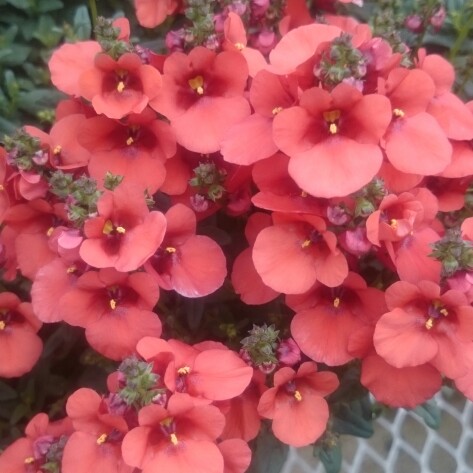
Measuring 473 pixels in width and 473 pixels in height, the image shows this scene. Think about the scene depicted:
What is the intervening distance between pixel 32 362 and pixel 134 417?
0.20 meters

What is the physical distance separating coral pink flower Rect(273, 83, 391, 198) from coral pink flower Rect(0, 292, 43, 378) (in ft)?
1.17

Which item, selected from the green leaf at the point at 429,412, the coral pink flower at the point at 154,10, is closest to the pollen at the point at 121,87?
the coral pink flower at the point at 154,10

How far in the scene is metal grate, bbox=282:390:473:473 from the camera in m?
1.06

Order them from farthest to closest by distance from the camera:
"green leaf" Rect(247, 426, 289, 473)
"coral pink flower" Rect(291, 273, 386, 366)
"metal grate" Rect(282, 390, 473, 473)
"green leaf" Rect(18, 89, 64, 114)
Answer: "metal grate" Rect(282, 390, 473, 473), "green leaf" Rect(18, 89, 64, 114), "green leaf" Rect(247, 426, 289, 473), "coral pink flower" Rect(291, 273, 386, 366)

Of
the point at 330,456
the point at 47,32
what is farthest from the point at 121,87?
the point at 330,456

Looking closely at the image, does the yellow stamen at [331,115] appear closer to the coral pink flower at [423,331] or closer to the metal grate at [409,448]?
the coral pink flower at [423,331]

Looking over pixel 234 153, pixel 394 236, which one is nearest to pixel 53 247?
pixel 234 153

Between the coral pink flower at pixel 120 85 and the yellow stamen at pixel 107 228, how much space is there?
0.10 meters

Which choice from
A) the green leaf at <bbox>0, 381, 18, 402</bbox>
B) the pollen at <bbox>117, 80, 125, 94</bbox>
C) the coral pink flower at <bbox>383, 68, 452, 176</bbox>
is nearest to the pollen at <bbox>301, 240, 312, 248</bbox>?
the coral pink flower at <bbox>383, 68, 452, 176</bbox>

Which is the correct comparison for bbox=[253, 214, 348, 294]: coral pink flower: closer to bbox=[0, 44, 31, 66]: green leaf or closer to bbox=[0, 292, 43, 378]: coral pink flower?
bbox=[0, 292, 43, 378]: coral pink flower

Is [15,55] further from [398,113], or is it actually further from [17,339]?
[398,113]

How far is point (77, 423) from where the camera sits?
62 cm

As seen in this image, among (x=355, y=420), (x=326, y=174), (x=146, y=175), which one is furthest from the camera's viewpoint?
(x=355, y=420)

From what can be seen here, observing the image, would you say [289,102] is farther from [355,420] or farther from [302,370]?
[355,420]
